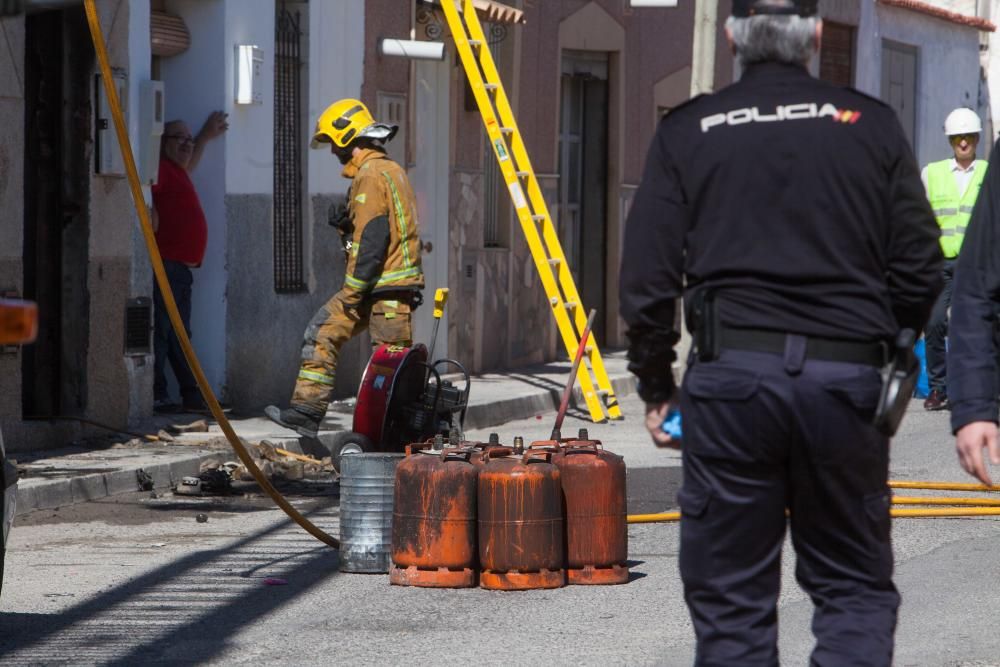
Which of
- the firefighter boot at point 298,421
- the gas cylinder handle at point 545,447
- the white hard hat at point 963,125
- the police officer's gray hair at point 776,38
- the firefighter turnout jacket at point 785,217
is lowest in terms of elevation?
the firefighter boot at point 298,421

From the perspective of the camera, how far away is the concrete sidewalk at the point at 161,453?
9.80m

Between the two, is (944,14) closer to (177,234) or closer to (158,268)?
(177,234)

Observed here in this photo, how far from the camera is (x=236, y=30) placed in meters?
13.5

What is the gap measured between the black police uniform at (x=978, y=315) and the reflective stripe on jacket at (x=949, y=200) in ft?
33.6

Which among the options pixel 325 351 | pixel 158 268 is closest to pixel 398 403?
pixel 325 351

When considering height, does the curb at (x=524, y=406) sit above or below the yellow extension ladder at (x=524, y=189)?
below

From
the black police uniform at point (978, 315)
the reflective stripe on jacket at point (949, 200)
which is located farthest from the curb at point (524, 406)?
the black police uniform at point (978, 315)

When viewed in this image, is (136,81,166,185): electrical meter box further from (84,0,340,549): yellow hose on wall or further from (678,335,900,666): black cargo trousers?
(678,335,900,666): black cargo trousers

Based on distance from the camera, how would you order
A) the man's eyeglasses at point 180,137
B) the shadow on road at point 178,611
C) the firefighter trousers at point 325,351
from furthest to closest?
1. the man's eyeglasses at point 180,137
2. the firefighter trousers at point 325,351
3. the shadow on road at point 178,611

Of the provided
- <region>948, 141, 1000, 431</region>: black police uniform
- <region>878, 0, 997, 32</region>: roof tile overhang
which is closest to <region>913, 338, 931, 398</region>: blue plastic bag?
<region>948, 141, 1000, 431</region>: black police uniform

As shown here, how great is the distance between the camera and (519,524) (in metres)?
7.31

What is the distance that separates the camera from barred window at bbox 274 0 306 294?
46.5 feet

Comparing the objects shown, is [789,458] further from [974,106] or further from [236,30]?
[974,106]

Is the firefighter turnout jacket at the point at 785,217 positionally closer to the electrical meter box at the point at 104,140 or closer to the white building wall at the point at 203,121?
the electrical meter box at the point at 104,140
